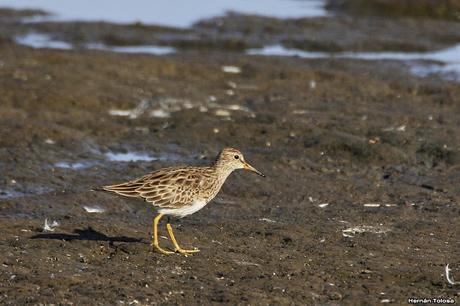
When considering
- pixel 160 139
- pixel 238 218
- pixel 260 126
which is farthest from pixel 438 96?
pixel 238 218

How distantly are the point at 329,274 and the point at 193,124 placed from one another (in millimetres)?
7226

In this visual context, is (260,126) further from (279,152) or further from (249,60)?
(249,60)

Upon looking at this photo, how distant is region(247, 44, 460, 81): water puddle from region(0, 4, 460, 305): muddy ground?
0.59m

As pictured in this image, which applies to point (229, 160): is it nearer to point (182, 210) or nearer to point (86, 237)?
point (182, 210)

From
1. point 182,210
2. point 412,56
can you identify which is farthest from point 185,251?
point 412,56

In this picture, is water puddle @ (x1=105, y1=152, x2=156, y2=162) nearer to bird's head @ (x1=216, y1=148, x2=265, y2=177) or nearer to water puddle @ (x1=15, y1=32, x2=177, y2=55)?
bird's head @ (x1=216, y1=148, x2=265, y2=177)

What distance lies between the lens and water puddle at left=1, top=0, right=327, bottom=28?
93.4 feet

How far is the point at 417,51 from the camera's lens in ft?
82.2

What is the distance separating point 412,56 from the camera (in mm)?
24203

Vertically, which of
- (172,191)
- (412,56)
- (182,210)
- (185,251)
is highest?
(172,191)

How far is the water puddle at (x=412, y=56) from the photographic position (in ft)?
72.7

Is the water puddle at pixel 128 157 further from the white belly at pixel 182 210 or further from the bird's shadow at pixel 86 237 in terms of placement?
the white belly at pixel 182 210

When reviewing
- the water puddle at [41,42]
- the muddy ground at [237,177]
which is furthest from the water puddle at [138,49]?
the muddy ground at [237,177]

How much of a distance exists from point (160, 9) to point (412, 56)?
917cm
